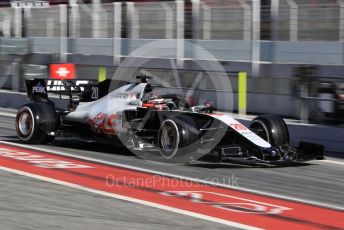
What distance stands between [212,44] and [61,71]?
15.5 ft

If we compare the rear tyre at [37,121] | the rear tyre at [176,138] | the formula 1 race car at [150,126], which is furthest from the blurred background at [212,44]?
the rear tyre at [37,121]

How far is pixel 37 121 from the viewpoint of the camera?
1117 cm

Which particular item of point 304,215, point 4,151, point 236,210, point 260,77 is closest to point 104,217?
point 236,210

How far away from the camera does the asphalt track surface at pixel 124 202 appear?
6172mm

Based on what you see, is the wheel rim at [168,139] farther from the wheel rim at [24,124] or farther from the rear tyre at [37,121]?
the wheel rim at [24,124]

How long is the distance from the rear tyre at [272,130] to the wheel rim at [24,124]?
12.8 ft

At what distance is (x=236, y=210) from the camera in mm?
6863

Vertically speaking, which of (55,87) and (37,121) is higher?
(55,87)

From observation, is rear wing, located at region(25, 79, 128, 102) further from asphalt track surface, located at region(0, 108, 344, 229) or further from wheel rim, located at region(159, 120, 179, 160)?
wheel rim, located at region(159, 120, 179, 160)

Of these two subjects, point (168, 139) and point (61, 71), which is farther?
point (61, 71)

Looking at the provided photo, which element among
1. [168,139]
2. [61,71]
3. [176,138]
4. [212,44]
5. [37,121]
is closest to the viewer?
[176,138]

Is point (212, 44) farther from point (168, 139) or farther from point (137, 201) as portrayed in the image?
point (137, 201)

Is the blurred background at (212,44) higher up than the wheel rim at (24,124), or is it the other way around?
the blurred background at (212,44)

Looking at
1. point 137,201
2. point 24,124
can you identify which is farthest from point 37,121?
point 137,201
